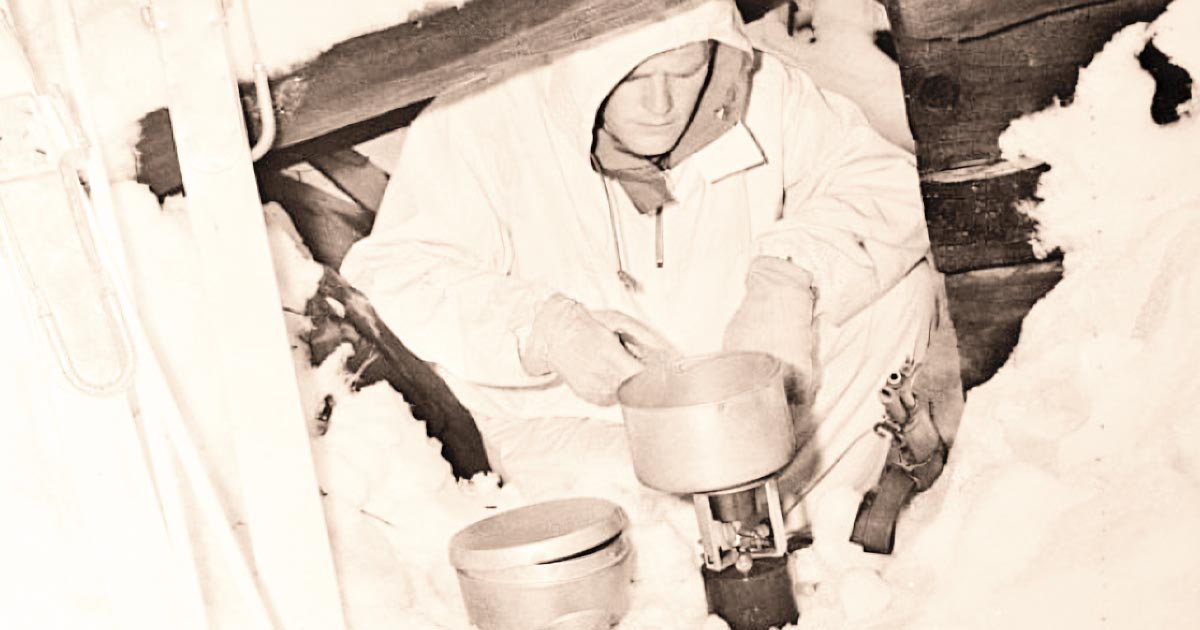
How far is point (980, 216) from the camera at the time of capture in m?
2.31

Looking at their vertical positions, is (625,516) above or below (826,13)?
below

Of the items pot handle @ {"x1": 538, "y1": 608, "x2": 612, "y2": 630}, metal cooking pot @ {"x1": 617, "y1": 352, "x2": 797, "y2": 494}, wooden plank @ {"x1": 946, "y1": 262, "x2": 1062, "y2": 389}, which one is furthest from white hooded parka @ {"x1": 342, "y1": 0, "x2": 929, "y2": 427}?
pot handle @ {"x1": 538, "y1": 608, "x2": 612, "y2": 630}

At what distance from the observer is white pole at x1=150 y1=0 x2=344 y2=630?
2.18m

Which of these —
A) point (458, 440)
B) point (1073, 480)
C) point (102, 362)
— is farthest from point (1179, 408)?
point (102, 362)

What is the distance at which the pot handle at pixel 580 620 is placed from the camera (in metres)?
2.18

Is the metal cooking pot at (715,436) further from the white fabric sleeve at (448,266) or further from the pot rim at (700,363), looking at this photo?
the white fabric sleeve at (448,266)

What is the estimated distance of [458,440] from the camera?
2385mm

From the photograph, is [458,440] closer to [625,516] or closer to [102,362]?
[625,516]

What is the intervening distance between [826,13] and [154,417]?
1.46 m

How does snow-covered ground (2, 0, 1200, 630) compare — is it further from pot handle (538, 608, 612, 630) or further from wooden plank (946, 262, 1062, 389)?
pot handle (538, 608, 612, 630)

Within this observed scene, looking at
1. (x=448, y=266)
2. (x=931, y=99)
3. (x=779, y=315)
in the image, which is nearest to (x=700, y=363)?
(x=779, y=315)

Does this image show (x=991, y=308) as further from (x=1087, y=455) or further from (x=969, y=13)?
(x=969, y=13)

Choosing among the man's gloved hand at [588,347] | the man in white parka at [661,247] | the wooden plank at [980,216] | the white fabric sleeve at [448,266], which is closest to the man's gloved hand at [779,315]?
the man in white parka at [661,247]

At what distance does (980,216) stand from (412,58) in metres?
1.12
